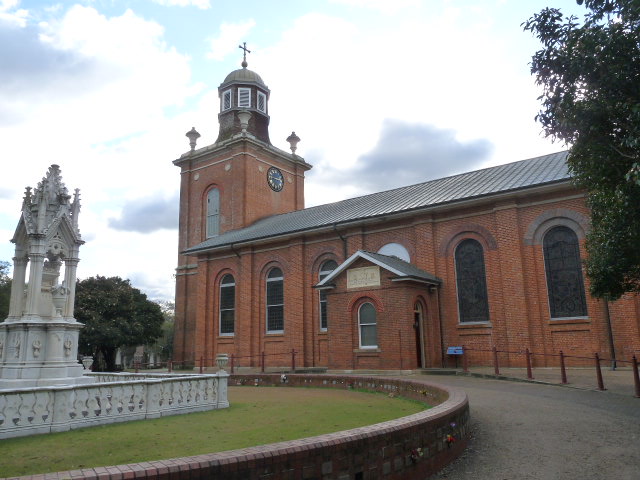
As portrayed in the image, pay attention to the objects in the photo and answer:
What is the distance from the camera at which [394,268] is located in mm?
19812

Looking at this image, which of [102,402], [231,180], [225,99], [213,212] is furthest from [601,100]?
[225,99]

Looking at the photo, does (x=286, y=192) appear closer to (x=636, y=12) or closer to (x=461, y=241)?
(x=461, y=241)

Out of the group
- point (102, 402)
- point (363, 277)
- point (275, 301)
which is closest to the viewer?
point (102, 402)

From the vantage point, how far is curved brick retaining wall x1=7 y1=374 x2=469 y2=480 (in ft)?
13.3

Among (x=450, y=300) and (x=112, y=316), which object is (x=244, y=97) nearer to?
(x=112, y=316)

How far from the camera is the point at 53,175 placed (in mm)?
12609

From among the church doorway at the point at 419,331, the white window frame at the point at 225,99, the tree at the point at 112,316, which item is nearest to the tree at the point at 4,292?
the tree at the point at 112,316

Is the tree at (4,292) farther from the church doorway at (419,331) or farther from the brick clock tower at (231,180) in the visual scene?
the church doorway at (419,331)

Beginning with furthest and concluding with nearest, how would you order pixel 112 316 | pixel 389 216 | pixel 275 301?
pixel 112 316 → pixel 275 301 → pixel 389 216

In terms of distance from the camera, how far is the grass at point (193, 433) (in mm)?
6403

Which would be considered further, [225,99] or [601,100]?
[225,99]

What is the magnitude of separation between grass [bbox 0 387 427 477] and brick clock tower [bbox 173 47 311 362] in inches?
836

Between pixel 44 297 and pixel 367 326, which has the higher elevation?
pixel 44 297

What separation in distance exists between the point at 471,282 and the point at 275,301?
11.1 meters
